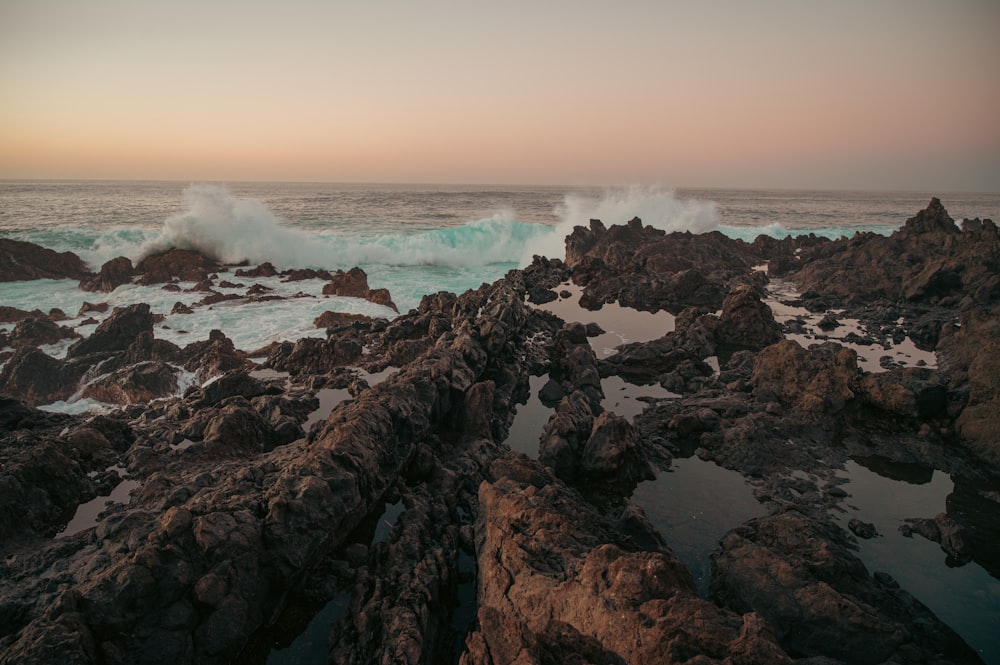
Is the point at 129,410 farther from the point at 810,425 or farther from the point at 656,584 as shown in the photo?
the point at 810,425

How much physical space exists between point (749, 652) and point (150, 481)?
9939 mm

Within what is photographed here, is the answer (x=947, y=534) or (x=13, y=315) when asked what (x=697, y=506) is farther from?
(x=13, y=315)

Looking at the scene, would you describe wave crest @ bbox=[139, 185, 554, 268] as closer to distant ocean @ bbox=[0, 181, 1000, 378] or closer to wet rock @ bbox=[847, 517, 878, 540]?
distant ocean @ bbox=[0, 181, 1000, 378]

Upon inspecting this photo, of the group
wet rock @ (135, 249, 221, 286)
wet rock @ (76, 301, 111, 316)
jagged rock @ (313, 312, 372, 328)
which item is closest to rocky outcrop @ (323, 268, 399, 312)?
jagged rock @ (313, 312, 372, 328)

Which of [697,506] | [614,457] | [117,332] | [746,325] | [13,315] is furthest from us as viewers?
[13,315]

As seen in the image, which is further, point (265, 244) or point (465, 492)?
point (265, 244)

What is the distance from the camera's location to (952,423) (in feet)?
37.2

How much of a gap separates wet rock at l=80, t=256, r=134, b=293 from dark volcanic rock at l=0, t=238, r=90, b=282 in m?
3.21

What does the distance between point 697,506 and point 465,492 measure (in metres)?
4.51

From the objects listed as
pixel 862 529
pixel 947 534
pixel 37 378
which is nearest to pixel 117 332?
pixel 37 378

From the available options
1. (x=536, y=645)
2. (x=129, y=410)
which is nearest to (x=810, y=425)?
(x=536, y=645)

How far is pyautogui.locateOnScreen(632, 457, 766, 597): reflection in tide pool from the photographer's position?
7891 mm

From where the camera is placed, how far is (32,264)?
1208 inches

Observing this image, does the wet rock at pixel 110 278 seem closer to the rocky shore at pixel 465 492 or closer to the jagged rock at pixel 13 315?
the jagged rock at pixel 13 315
